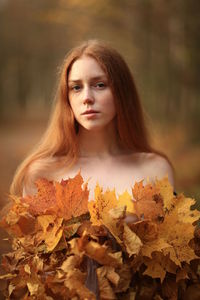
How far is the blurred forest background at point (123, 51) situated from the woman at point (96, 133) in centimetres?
171

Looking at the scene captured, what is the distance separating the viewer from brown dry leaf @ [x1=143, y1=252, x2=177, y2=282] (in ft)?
2.60

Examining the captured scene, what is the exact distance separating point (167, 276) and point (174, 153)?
2296mm

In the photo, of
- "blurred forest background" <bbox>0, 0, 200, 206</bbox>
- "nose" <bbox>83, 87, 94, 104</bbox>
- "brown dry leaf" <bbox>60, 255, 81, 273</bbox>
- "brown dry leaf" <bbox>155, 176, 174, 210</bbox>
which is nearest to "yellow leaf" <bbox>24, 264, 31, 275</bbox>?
"brown dry leaf" <bbox>60, 255, 81, 273</bbox>

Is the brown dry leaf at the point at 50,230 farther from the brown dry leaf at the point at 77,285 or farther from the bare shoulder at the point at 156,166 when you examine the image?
the bare shoulder at the point at 156,166

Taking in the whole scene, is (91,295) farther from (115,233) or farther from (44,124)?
(44,124)

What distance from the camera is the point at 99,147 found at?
1.11 metres

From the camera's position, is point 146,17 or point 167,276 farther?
point 146,17

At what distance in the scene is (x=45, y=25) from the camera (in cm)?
296

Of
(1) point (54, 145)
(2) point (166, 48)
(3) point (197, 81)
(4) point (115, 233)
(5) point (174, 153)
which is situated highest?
(2) point (166, 48)

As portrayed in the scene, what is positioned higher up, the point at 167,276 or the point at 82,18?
the point at 82,18

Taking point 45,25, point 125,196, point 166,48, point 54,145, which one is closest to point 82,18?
point 45,25

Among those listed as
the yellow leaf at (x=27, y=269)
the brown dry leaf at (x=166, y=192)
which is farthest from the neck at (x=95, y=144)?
Result: the yellow leaf at (x=27, y=269)

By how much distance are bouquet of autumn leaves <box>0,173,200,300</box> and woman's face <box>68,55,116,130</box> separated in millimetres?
254

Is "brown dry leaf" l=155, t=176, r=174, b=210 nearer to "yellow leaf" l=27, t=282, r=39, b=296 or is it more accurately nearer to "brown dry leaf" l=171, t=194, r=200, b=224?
"brown dry leaf" l=171, t=194, r=200, b=224
